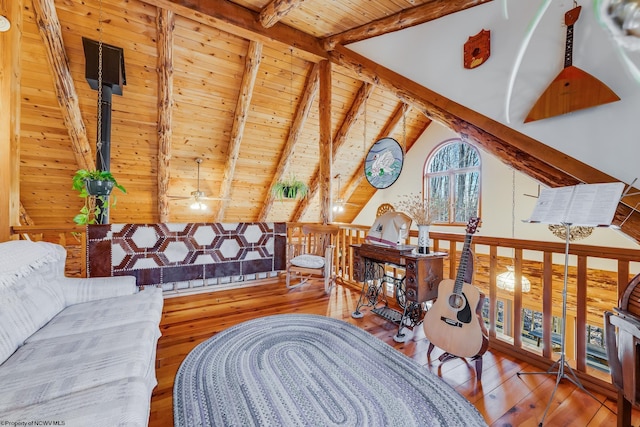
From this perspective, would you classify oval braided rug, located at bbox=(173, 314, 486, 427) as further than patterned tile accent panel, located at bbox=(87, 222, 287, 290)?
No

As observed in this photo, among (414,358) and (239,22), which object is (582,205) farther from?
(239,22)

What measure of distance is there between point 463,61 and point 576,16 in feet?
2.70

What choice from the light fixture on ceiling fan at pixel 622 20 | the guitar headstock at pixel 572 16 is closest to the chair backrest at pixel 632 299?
the light fixture on ceiling fan at pixel 622 20

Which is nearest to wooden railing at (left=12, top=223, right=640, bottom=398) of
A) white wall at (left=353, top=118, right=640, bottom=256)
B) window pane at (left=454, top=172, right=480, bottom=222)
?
white wall at (left=353, top=118, right=640, bottom=256)

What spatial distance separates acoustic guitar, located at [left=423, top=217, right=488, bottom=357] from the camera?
6.17ft

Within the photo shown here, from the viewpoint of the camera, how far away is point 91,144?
4.44 m

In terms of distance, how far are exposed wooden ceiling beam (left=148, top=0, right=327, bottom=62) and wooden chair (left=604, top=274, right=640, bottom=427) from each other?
3950mm

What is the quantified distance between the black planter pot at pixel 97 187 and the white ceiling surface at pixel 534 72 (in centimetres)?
331

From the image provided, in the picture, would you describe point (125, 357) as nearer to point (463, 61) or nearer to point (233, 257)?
point (233, 257)

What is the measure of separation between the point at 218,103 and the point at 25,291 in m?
3.68

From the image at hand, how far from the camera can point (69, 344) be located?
1456mm

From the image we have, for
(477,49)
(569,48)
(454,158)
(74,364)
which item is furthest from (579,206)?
(454,158)

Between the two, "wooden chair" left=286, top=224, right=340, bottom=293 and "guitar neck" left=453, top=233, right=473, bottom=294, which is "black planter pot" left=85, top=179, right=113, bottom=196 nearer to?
"wooden chair" left=286, top=224, right=340, bottom=293

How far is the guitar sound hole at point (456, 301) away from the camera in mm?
1962
